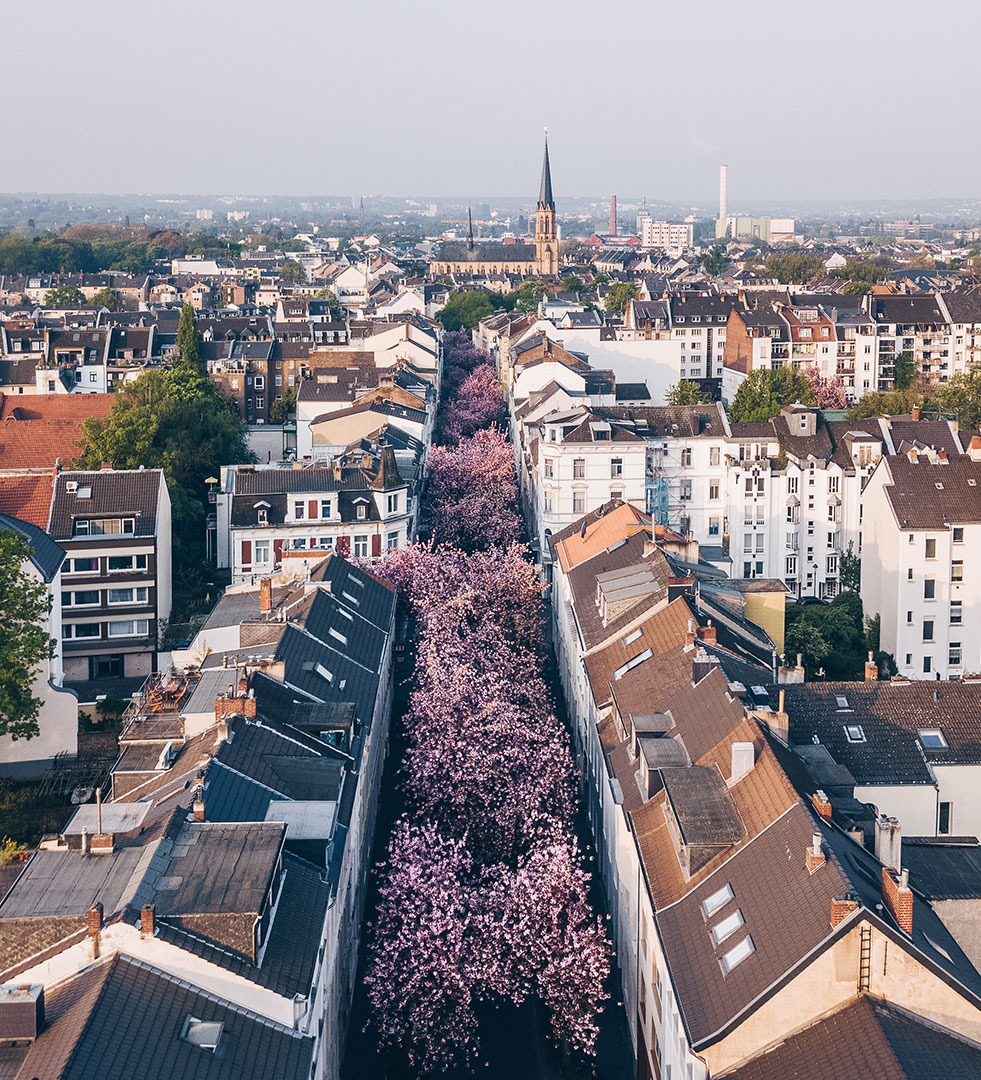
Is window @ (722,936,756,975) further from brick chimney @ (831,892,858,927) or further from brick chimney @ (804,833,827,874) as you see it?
brick chimney @ (831,892,858,927)

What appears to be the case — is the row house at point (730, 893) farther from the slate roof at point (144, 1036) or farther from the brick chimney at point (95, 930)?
the brick chimney at point (95, 930)

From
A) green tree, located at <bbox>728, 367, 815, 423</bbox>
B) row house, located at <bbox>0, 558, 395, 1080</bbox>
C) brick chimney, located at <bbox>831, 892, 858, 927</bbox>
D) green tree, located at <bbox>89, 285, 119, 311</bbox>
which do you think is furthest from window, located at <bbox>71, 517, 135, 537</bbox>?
green tree, located at <bbox>89, 285, 119, 311</bbox>

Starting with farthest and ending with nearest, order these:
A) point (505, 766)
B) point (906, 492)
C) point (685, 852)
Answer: point (906, 492), point (505, 766), point (685, 852)

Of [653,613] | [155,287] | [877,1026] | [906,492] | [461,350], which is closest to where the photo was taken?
[877,1026]

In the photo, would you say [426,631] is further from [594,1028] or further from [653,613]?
[594,1028]

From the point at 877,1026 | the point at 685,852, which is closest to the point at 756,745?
the point at 685,852

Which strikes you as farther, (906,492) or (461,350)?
(461,350)
